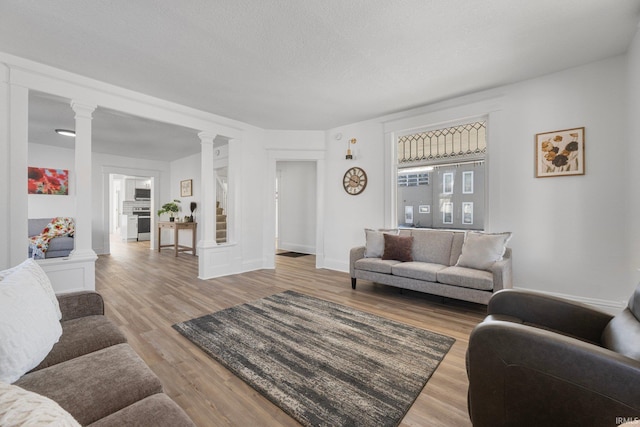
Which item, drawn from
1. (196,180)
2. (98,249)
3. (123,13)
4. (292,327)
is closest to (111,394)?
(292,327)

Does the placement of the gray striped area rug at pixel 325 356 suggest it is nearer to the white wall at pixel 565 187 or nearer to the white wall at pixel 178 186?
the white wall at pixel 565 187

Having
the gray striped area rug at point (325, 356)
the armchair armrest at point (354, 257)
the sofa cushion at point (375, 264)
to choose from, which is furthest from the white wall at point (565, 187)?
the gray striped area rug at point (325, 356)

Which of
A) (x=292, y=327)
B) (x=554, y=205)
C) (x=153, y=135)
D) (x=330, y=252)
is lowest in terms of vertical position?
(x=292, y=327)

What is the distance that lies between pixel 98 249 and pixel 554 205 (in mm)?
9205

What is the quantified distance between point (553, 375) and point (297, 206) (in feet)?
21.2

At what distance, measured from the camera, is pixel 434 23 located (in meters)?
2.22

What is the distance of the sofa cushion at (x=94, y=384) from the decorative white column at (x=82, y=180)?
2.53m

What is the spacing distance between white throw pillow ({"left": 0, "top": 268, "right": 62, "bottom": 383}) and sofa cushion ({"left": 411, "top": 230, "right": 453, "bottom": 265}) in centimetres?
364

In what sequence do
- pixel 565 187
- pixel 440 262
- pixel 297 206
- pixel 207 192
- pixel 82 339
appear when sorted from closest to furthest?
pixel 82 339 < pixel 565 187 < pixel 440 262 < pixel 207 192 < pixel 297 206

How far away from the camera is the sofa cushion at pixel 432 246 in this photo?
11.6ft

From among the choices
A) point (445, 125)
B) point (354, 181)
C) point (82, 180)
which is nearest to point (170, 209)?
point (82, 180)

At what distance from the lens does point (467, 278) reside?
2.89 meters

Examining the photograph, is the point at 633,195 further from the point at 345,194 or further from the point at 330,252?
the point at 330,252

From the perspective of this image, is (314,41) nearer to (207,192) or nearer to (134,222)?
(207,192)
